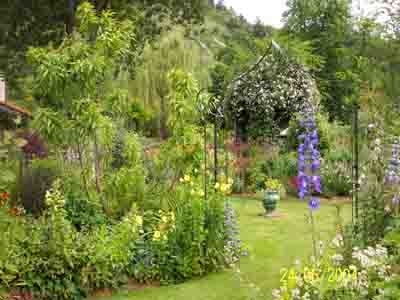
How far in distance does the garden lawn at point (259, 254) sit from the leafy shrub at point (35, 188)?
211 cm

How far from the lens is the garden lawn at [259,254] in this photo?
6.17 metres

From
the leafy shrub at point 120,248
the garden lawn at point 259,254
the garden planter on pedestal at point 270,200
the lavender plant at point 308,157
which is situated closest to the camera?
the lavender plant at point 308,157

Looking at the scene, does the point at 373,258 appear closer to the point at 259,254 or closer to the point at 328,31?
the point at 259,254

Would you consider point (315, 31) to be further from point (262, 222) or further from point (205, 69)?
point (262, 222)

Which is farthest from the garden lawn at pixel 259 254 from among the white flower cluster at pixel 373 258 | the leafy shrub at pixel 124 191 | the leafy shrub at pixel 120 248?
the white flower cluster at pixel 373 258

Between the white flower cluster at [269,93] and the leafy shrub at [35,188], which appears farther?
the white flower cluster at [269,93]

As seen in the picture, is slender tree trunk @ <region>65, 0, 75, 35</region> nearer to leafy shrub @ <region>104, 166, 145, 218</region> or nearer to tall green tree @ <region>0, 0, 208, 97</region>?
tall green tree @ <region>0, 0, 208, 97</region>

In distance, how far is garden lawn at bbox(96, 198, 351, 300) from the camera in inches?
243

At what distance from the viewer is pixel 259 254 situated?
7.89m

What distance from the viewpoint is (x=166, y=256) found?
666 centimetres

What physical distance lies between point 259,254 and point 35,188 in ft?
10.4

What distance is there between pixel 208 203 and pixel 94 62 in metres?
2.22

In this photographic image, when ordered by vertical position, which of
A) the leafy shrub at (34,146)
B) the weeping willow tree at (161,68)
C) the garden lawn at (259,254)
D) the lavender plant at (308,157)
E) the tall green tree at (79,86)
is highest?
the weeping willow tree at (161,68)

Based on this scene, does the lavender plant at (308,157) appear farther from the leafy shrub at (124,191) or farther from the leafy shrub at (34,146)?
the leafy shrub at (34,146)
